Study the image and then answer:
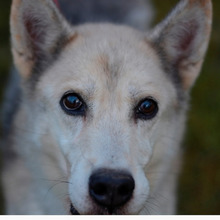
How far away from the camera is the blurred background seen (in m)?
5.59

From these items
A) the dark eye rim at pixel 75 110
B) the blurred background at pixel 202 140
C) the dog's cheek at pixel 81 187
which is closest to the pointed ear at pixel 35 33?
the dark eye rim at pixel 75 110

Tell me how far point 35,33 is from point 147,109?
3.56 feet

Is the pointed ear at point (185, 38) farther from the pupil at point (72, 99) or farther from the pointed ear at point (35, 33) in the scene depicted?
the pupil at point (72, 99)

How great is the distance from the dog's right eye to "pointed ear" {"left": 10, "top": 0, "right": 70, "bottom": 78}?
47 cm

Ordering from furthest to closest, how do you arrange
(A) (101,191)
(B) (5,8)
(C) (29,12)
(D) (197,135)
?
1. (B) (5,8)
2. (D) (197,135)
3. (C) (29,12)
4. (A) (101,191)

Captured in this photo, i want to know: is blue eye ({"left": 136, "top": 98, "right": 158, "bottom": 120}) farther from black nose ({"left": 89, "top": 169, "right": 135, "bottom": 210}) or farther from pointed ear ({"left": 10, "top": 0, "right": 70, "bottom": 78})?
pointed ear ({"left": 10, "top": 0, "right": 70, "bottom": 78})

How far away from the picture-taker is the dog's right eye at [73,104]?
3537mm

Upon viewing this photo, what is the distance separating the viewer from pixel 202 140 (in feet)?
20.2

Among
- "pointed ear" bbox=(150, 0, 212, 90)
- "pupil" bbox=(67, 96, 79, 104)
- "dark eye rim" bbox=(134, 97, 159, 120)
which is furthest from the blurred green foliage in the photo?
"pupil" bbox=(67, 96, 79, 104)

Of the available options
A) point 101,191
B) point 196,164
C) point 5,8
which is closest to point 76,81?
point 101,191

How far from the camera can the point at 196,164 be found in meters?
5.95
